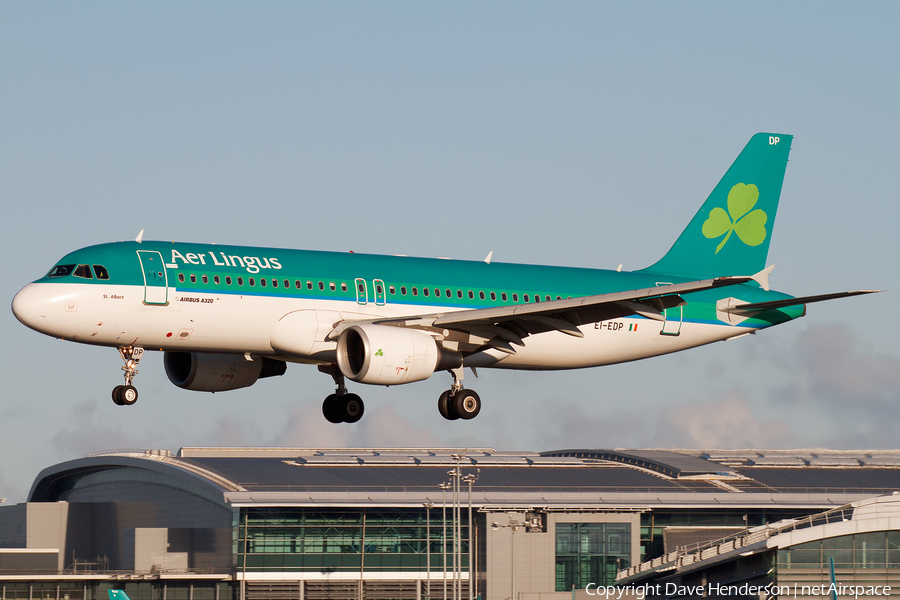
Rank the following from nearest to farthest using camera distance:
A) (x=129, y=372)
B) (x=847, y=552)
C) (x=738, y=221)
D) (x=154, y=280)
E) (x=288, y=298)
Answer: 1. (x=154, y=280)
2. (x=129, y=372)
3. (x=288, y=298)
4. (x=738, y=221)
5. (x=847, y=552)

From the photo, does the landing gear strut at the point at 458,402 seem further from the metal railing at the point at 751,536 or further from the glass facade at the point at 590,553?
the glass facade at the point at 590,553

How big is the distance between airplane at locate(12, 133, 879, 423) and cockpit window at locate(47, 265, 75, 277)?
0.16ft

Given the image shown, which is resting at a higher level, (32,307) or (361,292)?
(361,292)

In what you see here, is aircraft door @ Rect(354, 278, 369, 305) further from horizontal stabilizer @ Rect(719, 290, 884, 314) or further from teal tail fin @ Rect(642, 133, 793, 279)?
horizontal stabilizer @ Rect(719, 290, 884, 314)

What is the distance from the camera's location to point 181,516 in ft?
326

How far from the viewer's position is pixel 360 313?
41.8 m

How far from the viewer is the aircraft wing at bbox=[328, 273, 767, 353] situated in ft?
131

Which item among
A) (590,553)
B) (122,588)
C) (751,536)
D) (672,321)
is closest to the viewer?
(672,321)

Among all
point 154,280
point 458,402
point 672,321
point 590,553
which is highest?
point 672,321

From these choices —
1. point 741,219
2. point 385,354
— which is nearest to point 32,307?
point 385,354

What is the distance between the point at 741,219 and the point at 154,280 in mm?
25010

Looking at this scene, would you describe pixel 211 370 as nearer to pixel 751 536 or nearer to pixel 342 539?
pixel 751 536

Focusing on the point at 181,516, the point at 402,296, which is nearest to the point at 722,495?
the point at 181,516

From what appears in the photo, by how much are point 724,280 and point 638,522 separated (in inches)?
2183
